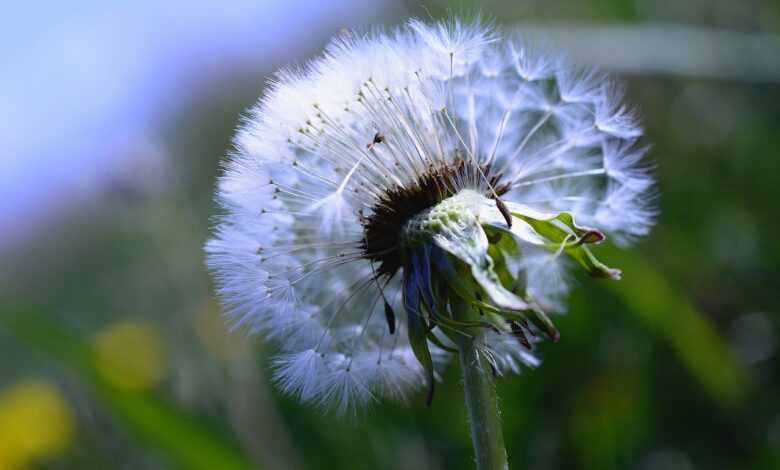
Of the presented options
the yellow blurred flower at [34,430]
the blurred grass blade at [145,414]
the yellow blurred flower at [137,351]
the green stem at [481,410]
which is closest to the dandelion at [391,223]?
the green stem at [481,410]

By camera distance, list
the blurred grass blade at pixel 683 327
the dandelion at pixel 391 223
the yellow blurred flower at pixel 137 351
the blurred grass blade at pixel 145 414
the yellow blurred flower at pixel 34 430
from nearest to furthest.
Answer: the dandelion at pixel 391 223 → the blurred grass blade at pixel 145 414 → the blurred grass blade at pixel 683 327 → the yellow blurred flower at pixel 34 430 → the yellow blurred flower at pixel 137 351

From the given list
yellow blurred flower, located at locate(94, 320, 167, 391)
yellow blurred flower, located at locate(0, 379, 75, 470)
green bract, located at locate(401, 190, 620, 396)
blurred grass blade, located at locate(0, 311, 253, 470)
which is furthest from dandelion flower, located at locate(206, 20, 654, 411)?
yellow blurred flower, located at locate(0, 379, 75, 470)

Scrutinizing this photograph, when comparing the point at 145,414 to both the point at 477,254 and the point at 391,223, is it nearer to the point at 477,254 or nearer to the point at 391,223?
the point at 391,223

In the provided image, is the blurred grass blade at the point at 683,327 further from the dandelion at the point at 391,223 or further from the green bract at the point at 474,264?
the green bract at the point at 474,264

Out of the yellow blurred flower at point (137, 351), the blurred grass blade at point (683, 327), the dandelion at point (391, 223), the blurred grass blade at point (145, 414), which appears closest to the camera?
the dandelion at point (391, 223)

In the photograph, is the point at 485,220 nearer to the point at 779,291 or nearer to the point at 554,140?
the point at 554,140

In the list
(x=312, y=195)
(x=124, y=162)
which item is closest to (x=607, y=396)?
(x=312, y=195)
